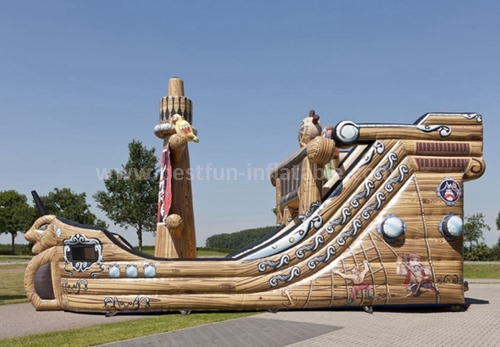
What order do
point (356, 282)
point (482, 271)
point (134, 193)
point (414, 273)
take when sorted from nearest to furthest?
point (356, 282) → point (414, 273) → point (482, 271) → point (134, 193)

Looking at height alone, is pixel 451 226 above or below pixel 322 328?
above

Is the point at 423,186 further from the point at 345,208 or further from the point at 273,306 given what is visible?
the point at 273,306

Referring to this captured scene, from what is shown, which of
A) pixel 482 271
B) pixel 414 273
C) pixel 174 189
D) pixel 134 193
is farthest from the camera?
pixel 134 193

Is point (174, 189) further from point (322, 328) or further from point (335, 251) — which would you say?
point (322, 328)

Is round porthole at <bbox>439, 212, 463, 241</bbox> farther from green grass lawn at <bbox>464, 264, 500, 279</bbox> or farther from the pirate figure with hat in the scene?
green grass lawn at <bbox>464, 264, 500, 279</bbox>

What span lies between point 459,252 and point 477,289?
7102 mm

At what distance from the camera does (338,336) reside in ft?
23.9

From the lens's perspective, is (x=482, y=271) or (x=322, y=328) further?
(x=482, y=271)

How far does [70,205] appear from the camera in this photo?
139 ft

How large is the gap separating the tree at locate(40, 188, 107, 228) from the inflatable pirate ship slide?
3296cm

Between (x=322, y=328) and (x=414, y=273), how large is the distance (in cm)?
280

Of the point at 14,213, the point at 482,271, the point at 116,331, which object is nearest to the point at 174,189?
the point at 116,331

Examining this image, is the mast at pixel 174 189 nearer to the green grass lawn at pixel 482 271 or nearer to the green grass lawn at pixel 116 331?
the green grass lawn at pixel 116 331

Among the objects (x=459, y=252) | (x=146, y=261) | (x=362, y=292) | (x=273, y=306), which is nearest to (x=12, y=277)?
(x=146, y=261)
